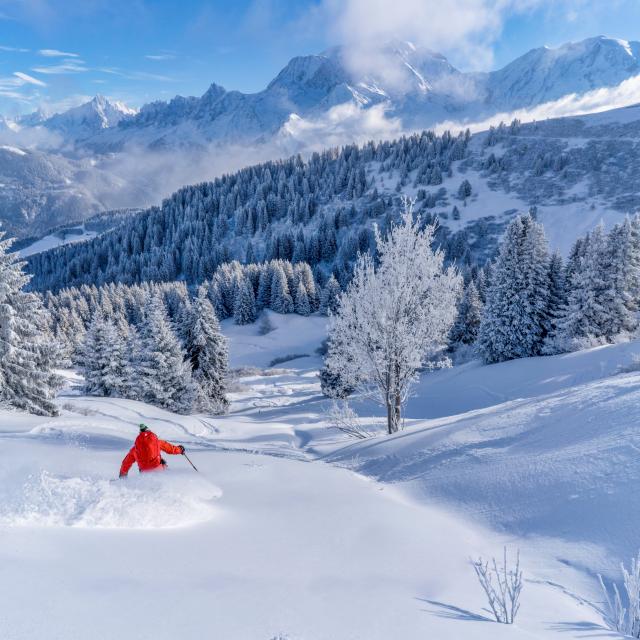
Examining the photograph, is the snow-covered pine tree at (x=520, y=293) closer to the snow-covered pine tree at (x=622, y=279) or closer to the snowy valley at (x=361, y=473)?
the snowy valley at (x=361, y=473)

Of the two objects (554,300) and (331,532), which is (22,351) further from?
(554,300)

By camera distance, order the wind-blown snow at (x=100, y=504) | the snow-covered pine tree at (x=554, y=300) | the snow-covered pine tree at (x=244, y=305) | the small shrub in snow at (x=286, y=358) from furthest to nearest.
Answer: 1. the snow-covered pine tree at (x=244, y=305)
2. the small shrub in snow at (x=286, y=358)
3. the snow-covered pine tree at (x=554, y=300)
4. the wind-blown snow at (x=100, y=504)

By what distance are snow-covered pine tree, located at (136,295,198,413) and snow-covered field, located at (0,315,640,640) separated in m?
18.2

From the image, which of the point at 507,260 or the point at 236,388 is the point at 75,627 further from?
the point at 236,388

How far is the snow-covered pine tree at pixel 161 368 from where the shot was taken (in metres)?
29.1

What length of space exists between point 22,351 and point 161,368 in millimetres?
11119

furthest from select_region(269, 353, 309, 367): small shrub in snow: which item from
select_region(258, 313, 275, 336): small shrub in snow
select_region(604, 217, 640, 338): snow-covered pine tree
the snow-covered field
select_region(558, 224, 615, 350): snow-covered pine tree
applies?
the snow-covered field

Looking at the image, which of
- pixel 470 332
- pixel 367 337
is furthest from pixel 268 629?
pixel 470 332

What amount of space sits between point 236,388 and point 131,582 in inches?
1705

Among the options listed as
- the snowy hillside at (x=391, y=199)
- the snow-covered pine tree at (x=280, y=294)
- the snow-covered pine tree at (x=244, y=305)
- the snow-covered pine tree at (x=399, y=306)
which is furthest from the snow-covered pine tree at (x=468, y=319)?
the snowy hillside at (x=391, y=199)

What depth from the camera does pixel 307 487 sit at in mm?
7754

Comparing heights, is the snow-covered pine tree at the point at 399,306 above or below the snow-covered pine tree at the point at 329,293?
below

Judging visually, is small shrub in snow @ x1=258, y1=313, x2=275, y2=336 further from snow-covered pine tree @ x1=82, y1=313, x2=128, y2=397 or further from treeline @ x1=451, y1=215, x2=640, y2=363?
treeline @ x1=451, y1=215, x2=640, y2=363

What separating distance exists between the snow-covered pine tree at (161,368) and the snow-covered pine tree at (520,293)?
955 inches
